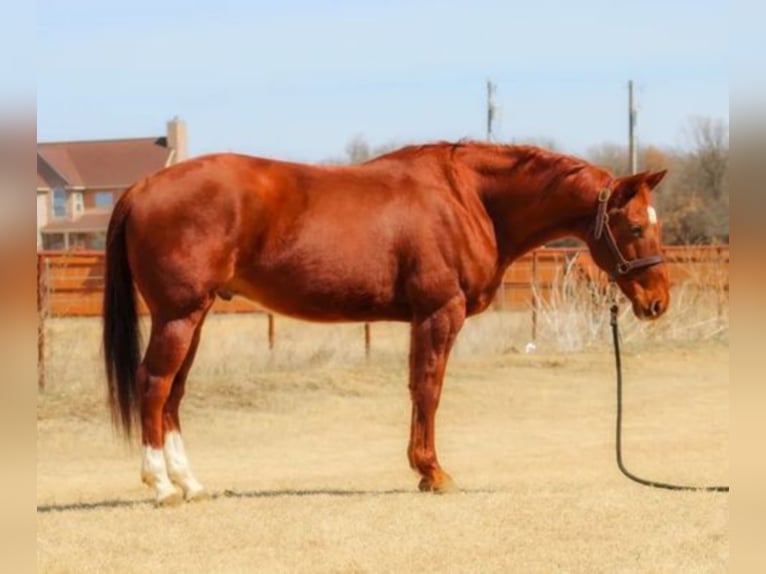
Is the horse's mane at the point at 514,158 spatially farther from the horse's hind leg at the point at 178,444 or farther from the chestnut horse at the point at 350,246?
the horse's hind leg at the point at 178,444

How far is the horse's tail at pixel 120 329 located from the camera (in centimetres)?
743

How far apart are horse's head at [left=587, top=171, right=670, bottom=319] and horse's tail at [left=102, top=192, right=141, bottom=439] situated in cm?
299

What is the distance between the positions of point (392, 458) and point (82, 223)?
154ft

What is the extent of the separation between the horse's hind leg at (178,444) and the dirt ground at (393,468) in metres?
0.17

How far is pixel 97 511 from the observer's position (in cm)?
708

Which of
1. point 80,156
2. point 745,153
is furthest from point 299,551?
point 80,156

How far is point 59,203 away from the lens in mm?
57812

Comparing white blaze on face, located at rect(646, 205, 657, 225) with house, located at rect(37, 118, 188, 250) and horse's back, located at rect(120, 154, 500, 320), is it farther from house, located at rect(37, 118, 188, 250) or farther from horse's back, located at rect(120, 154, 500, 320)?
house, located at rect(37, 118, 188, 250)

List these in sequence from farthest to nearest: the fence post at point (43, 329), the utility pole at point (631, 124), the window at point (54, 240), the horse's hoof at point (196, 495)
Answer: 1. the window at point (54, 240)
2. the utility pole at point (631, 124)
3. the fence post at point (43, 329)
4. the horse's hoof at point (196, 495)

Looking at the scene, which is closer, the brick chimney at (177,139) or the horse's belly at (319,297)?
the horse's belly at (319,297)

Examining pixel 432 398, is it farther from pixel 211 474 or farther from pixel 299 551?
pixel 211 474

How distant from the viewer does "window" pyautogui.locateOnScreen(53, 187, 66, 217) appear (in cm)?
5750

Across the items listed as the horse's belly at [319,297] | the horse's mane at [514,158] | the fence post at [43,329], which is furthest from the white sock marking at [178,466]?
the fence post at [43,329]

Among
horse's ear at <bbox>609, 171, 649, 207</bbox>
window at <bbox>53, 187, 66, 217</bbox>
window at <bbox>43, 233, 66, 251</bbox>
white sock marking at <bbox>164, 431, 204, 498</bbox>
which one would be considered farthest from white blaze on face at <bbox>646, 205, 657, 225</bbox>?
window at <bbox>53, 187, 66, 217</bbox>
